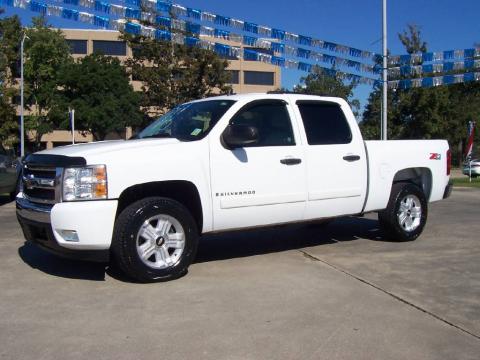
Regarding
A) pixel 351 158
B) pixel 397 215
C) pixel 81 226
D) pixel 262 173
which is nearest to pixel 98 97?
pixel 397 215

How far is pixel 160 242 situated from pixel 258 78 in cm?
6810

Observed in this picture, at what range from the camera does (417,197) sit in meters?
8.00

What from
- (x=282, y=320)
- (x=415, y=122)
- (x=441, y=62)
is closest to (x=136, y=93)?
(x=415, y=122)

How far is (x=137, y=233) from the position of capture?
5.45m

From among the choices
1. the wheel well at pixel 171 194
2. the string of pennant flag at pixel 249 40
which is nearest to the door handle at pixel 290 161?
the wheel well at pixel 171 194

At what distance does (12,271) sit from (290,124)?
11.7 feet

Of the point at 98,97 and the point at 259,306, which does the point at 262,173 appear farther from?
the point at 98,97

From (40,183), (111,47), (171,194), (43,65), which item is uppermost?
(111,47)

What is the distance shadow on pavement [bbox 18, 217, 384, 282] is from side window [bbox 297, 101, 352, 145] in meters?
1.18

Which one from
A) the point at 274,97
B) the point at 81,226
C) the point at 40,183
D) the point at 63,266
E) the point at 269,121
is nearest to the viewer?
the point at 81,226

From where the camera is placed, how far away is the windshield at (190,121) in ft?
20.1

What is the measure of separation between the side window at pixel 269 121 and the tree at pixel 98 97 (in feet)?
108

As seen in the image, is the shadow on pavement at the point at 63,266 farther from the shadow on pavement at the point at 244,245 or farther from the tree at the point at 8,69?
the tree at the point at 8,69

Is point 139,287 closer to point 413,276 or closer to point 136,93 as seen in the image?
point 413,276
